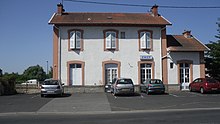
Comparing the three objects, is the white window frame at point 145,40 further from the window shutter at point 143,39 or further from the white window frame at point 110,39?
the white window frame at point 110,39

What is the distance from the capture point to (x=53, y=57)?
28688 mm

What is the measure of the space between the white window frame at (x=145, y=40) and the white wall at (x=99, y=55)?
54cm

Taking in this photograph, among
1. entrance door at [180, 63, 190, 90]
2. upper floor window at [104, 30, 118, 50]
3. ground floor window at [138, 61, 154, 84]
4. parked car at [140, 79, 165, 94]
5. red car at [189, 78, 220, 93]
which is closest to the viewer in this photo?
parked car at [140, 79, 165, 94]

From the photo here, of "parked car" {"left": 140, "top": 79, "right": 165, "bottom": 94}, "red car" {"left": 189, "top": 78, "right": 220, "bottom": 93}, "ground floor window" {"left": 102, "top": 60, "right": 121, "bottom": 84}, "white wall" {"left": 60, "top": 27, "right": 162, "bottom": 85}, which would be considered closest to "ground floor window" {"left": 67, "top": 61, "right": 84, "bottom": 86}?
"white wall" {"left": 60, "top": 27, "right": 162, "bottom": 85}

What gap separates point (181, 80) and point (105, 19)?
10.4m

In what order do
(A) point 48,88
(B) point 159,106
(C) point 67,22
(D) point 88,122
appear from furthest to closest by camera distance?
1. (C) point 67,22
2. (A) point 48,88
3. (B) point 159,106
4. (D) point 88,122

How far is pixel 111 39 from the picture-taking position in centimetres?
2917

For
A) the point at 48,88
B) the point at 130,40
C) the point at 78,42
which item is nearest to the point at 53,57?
the point at 78,42

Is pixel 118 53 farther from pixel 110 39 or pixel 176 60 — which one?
pixel 176 60

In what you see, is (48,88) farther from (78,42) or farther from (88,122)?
(88,122)

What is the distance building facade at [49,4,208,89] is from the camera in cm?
2873

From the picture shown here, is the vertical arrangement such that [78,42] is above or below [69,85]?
above

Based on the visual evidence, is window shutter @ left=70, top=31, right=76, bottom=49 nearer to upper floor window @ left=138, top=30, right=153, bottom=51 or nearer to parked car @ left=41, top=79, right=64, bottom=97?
parked car @ left=41, top=79, right=64, bottom=97

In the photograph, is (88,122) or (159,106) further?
(159,106)
